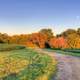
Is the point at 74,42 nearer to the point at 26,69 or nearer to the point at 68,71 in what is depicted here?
the point at 26,69

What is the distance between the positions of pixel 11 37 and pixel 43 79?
6474 cm

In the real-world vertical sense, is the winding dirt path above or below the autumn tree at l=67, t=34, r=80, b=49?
below

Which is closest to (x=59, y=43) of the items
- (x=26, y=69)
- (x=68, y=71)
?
(x=26, y=69)

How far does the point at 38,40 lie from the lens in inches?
3068

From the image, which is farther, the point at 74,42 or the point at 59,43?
the point at 59,43

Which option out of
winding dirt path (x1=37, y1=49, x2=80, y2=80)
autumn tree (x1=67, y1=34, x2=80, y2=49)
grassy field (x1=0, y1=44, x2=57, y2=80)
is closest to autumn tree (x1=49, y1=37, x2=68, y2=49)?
autumn tree (x1=67, y1=34, x2=80, y2=49)

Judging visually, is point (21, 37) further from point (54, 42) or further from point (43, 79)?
point (43, 79)

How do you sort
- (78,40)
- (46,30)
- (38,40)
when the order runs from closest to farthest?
(78,40) < (38,40) < (46,30)

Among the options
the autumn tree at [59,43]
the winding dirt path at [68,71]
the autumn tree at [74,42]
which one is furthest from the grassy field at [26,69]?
the autumn tree at [59,43]

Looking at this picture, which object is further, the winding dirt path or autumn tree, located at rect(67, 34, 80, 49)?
autumn tree, located at rect(67, 34, 80, 49)

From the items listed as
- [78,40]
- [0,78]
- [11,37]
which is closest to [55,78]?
[0,78]

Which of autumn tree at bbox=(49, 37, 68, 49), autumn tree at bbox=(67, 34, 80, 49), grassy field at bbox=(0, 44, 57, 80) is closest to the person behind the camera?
grassy field at bbox=(0, 44, 57, 80)

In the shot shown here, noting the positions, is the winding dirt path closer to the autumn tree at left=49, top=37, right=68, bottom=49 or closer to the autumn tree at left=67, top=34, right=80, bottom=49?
the autumn tree at left=67, top=34, right=80, bottom=49

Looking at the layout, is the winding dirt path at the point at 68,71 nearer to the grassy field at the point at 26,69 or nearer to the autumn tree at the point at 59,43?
the grassy field at the point at 26,69
